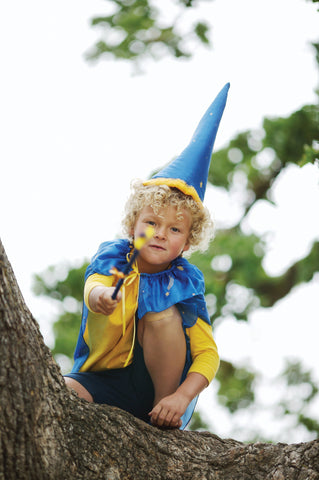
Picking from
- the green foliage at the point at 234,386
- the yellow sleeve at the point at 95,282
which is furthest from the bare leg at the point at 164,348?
the green foliage at the point at 234,386

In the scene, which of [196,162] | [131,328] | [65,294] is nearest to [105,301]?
[131,328]

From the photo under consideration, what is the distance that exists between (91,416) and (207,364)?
1.54 feet

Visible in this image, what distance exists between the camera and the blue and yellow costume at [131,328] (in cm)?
167

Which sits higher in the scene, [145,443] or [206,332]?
[206,332]

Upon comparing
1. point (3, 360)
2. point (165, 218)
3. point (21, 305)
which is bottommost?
point (3, 360)

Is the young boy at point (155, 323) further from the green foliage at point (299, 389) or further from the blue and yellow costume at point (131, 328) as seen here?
the green foliage at point (299, 389)

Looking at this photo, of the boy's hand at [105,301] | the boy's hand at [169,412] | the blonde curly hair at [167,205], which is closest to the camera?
the boy's hand at [105,301]

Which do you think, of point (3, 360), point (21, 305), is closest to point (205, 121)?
point (21, 305)

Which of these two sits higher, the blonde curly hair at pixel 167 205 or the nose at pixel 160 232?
the blonde curly hair at pixel 167 205

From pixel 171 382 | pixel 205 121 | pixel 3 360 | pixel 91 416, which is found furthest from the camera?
pixel 205 121

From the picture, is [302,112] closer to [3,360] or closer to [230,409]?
[230,409]

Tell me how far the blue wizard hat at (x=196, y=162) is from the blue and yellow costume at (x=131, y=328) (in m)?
0.26

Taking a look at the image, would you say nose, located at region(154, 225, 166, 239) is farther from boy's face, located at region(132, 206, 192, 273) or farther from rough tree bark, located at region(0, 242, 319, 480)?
rough tree bark, located at region(0, 242, 319, 480)

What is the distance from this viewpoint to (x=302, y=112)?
4523 millimetres
